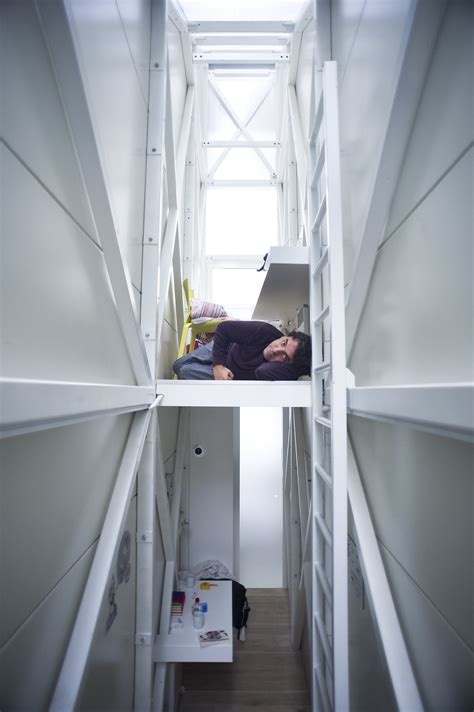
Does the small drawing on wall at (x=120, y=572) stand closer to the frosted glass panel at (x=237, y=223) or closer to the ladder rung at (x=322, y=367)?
the ladder rung at (x=322, y=367)

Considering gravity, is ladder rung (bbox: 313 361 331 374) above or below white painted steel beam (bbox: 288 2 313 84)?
below

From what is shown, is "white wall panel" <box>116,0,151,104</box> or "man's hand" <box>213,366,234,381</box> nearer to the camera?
"white wall panel" <box>116,0,151,104</box>

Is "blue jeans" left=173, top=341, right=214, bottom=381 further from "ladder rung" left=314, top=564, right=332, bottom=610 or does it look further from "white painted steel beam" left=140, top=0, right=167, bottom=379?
"ladder rung" left=314, top=564, right=332, bottom=610

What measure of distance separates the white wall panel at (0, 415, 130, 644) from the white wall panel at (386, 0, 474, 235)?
3.95 feet

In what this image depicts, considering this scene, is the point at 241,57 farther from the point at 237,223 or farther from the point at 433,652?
the point at 433,652

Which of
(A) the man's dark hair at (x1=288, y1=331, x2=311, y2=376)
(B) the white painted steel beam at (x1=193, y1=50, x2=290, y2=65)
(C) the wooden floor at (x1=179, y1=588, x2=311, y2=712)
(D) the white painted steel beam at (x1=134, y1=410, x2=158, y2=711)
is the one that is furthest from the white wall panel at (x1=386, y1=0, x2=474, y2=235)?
(C) the wooden floor at (x1=179, y1=588, x2=311, y2=712)

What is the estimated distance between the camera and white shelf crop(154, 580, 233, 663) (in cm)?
207

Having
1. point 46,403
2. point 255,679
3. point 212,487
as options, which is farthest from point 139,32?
point 255,679

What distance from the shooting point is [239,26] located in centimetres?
294

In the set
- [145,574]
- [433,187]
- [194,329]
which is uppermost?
[433,187]

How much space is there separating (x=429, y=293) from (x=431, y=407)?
0.35 metres

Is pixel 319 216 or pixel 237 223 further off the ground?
pixel 237 223

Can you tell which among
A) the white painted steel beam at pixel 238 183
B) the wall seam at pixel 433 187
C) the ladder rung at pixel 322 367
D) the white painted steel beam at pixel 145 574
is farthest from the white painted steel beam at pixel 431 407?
the white painted steel beam at pixel 238 183

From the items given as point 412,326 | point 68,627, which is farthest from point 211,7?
point 68,627
